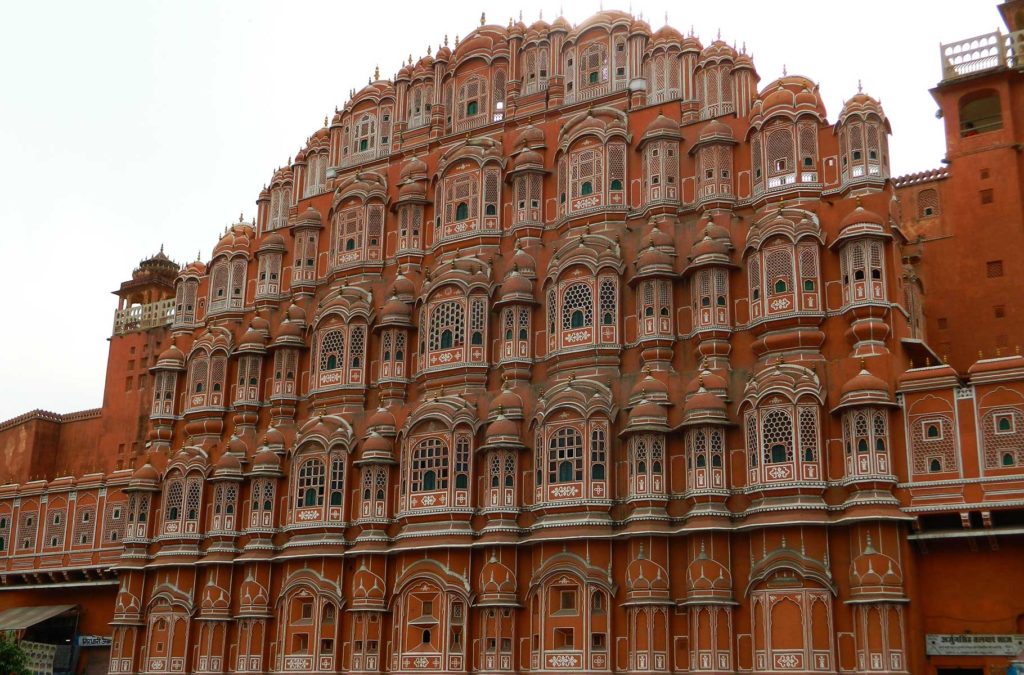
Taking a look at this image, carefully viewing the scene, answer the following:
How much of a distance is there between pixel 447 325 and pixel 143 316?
75.7 feet

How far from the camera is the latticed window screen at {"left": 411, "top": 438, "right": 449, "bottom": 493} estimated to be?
116ft

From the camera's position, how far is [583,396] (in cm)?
3316

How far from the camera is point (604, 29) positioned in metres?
39.8

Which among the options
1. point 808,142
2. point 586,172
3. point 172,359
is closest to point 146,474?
point 172,359

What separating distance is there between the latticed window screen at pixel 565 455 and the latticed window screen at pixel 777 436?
5318 mm

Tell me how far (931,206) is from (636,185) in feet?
35.6

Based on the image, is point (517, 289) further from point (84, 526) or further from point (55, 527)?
point (55, 527)

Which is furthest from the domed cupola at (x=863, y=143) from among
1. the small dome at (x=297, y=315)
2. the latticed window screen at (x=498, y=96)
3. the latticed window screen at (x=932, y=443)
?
the small dome at (x=297, y=315)

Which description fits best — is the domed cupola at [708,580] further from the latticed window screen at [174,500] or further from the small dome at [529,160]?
the latticed window screen at [174,500]

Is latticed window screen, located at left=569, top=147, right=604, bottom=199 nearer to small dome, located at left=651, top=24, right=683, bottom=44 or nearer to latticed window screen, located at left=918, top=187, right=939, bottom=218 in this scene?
small dome, located at left=651, top=24, right=683, bottom=44

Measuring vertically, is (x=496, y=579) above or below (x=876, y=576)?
above

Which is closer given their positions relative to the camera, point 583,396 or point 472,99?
point 583,396

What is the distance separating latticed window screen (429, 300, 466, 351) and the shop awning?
19184 millimetres

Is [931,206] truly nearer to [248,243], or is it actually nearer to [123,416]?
[248,243]
